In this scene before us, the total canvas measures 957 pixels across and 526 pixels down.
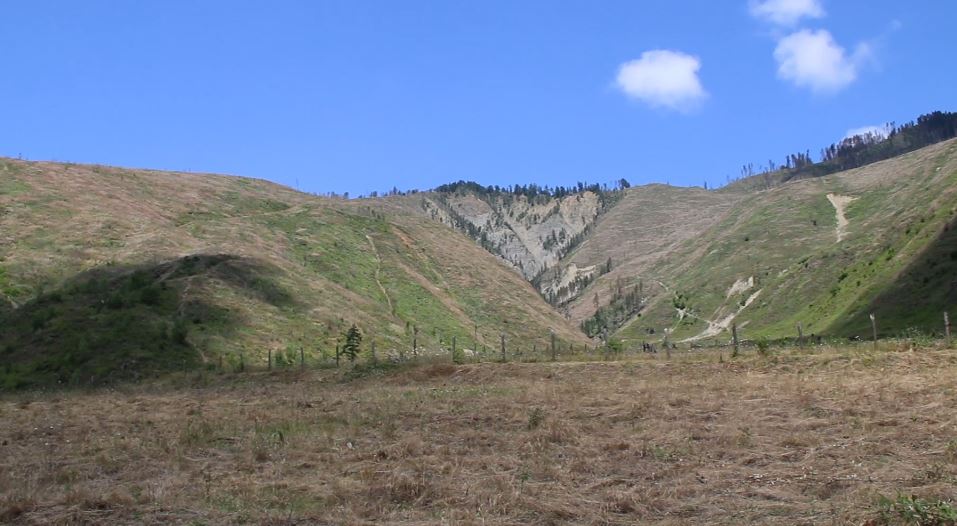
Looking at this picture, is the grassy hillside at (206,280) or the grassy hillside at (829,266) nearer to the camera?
the grassy hillside at (206,280)

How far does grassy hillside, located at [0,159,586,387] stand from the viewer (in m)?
47.0

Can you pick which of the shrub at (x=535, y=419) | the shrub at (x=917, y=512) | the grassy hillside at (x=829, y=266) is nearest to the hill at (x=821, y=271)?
the grassy hillside at (x=829, y=266)

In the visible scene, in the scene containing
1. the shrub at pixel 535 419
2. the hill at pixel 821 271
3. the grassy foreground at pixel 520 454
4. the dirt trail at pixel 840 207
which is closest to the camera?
the grassy foreground at pixel 520 454

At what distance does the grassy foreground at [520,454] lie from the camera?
A: 10.7m

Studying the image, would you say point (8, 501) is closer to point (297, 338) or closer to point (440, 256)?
point (297, 338)

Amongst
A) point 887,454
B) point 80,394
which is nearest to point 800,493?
point 887,454

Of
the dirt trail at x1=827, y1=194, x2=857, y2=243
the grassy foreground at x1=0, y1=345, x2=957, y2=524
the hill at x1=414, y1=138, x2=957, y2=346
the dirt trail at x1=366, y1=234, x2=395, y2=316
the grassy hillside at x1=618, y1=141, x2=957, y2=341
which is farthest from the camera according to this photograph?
the dirt trail at x1=827, y1=194, x2=857, y2=243

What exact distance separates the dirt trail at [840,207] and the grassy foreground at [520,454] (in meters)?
147

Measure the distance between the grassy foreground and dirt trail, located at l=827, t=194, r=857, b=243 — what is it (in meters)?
147

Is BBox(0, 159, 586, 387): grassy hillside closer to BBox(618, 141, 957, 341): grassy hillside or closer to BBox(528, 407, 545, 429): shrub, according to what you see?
BBox(528, 407, 545, 429): shrub

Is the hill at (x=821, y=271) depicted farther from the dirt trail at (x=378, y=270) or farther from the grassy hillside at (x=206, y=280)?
the dirt trail at (x=378, y=270)

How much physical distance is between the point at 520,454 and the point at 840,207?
7406 inches

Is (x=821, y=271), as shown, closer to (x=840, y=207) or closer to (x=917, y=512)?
(x=840, y=207)

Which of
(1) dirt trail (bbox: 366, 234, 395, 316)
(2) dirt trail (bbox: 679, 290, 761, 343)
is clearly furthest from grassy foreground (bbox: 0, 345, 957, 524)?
(2) dirt trail (bbox: 679, 290, 761, 343)
